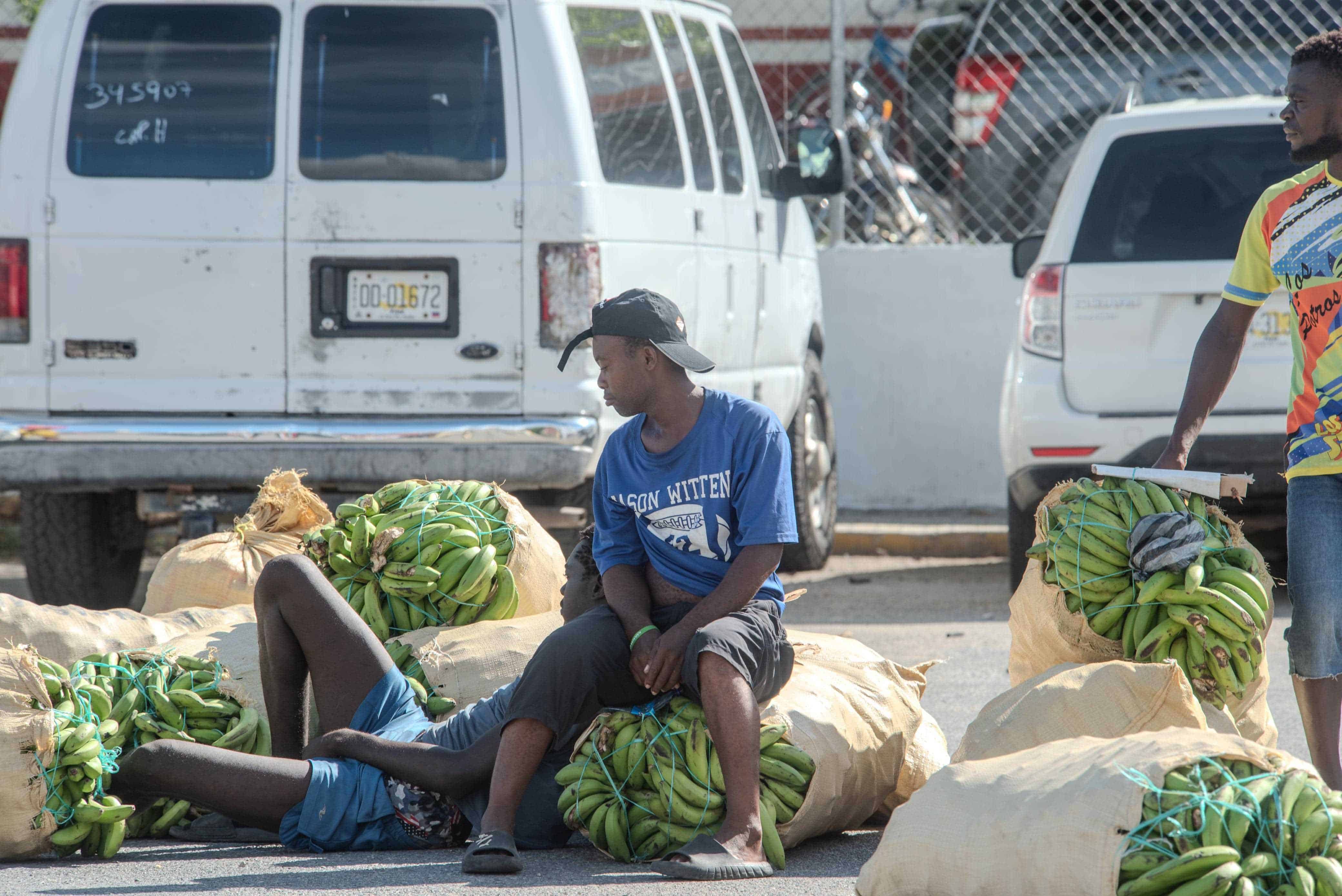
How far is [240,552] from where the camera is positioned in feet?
16.4

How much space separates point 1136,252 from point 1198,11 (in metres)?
3.61

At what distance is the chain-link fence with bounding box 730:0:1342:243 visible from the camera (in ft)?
31.7

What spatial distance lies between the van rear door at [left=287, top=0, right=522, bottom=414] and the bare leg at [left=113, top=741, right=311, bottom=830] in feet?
8.10

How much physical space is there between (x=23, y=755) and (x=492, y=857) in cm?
105

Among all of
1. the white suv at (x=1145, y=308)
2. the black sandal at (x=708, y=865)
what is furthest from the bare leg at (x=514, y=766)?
the white suv at (x=1145, y=308)

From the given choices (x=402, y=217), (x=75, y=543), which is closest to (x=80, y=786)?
(x=402, y=217)

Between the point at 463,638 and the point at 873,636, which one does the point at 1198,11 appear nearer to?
the point at 873,636

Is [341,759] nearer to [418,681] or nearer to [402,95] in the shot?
[418,681]

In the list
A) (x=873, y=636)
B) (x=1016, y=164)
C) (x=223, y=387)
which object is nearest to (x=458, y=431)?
(x=223, y=387)

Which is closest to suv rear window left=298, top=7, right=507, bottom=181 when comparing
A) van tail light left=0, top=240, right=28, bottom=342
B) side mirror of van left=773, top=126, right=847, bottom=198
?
van tail light left=0, top=240, right=28, bottom=342

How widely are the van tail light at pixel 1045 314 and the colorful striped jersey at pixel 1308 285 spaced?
2.96 m

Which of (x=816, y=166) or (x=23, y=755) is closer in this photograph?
(x=23, y=755)

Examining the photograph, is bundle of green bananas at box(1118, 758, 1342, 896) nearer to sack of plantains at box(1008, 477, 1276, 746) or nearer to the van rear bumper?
sack of plantains at box(1008, 477, 1276, 746)

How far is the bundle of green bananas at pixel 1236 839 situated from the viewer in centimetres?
275
